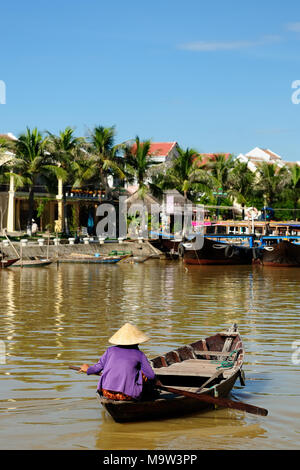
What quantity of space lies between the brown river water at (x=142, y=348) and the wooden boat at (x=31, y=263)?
6936mm

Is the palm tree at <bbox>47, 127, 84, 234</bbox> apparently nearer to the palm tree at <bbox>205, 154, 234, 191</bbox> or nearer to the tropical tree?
the tropical tree

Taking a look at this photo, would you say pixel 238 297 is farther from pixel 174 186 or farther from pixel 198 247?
pixel 174 186

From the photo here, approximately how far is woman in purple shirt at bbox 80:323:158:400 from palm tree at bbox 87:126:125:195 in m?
43.8

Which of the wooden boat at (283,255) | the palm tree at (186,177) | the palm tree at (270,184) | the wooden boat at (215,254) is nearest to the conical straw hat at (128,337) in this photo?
the wooden boat at (215,254)

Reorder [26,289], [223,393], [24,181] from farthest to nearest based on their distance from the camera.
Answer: [24,181] → [26,289] → [223,393]

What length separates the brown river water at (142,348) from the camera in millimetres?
8312

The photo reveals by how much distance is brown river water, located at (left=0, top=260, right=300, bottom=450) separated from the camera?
831 cm

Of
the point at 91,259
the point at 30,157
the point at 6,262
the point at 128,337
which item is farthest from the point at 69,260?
the point at 128,337

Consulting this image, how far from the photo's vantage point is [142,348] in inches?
542

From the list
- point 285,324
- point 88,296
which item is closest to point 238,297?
point 88,296

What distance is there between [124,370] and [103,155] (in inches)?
1778

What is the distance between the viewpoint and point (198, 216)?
62781 mm

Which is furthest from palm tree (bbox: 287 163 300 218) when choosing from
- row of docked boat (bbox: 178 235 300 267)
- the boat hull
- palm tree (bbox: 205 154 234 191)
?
the boat hull
